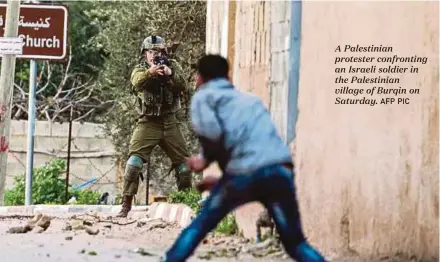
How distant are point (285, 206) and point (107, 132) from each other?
38.5ft

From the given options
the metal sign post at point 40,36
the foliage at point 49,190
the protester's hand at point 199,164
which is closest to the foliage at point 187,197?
the metal sign post at point 40,36

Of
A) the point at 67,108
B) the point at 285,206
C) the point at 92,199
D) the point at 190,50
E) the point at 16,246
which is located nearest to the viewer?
the point at 285,206

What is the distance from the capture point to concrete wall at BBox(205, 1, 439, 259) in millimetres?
7535

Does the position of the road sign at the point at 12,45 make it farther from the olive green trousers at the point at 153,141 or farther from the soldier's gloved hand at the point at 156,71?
the soldier's gloved hand at the point at 156,71

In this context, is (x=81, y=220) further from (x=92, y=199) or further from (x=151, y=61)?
(x=92, y=199)

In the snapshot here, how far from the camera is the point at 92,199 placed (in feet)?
58.0

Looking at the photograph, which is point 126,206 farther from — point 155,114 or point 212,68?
point 212,68

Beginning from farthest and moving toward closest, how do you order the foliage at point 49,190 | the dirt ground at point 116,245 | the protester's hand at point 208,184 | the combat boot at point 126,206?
the foliage at point 49,190 → the combat boot at point 126,206 → the dirt ground at point 116,245 → the protester's hand at point 208,184

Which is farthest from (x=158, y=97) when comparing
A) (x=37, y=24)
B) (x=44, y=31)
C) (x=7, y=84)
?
(x=7, y=84)

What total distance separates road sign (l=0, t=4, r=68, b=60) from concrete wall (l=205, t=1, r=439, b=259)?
19.2 ft

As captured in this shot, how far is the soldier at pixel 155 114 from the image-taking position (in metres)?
10.7

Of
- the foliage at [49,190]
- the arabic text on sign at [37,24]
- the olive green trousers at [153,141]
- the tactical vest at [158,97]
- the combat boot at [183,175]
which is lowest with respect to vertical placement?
the foliage at [49,190]

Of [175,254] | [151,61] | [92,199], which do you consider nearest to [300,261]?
[175,254]

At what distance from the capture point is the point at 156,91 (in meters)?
10.8
